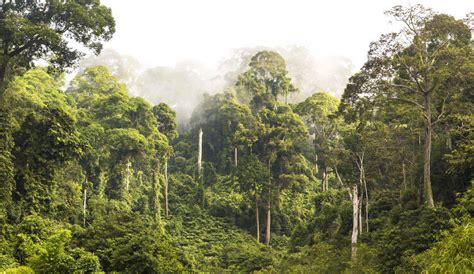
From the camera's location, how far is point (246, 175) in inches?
1254

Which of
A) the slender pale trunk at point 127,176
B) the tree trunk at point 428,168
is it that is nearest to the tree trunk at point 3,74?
the slender pale trunk at point 127,176

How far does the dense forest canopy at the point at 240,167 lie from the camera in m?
14.0

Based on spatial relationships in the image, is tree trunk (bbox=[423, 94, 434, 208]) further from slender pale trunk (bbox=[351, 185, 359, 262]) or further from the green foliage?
the green foliage

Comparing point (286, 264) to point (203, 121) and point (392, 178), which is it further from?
point (203, 121)

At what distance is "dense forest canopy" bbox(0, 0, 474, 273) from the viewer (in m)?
14.0

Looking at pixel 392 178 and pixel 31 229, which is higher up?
pixel 392 178

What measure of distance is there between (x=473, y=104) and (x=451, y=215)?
5464 mm

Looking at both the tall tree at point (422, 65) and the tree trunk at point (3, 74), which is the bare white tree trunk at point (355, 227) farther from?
the tree trunk at point (3, 74)

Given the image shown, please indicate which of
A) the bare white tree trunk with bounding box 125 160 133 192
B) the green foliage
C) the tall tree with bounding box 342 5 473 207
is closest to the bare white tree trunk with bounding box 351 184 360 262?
the tall tree with bounding box 342 5 473 207

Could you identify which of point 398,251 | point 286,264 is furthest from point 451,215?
point 286,264

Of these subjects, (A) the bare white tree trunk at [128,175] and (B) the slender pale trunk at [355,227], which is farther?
(A) the bare white tree trunk at [128,175]

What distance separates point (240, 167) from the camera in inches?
1278

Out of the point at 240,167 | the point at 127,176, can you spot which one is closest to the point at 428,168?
the point at 240,167

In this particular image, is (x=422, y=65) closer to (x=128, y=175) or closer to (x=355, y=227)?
(x=355, y=227)
